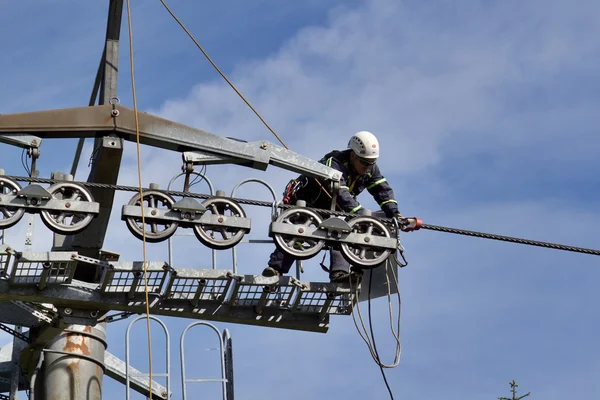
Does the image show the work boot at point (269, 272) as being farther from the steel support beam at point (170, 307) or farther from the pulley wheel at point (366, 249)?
the pulley wheel at point (366, 249)

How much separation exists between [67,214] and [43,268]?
2.58 feet

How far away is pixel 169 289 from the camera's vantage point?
1391 cm

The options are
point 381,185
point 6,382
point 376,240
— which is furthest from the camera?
point 6,382

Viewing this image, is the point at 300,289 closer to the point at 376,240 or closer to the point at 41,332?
the point at 376,240

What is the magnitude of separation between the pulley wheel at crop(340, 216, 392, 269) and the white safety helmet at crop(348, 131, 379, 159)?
131cm

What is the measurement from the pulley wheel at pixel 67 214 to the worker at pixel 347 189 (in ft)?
6.23

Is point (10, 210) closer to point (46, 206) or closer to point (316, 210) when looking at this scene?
point (46, 206)

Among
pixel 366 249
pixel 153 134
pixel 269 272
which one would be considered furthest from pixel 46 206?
pixel 366 249

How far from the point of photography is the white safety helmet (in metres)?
14.9

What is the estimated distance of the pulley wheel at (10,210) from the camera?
13.0m

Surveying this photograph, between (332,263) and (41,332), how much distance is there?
10.8ft

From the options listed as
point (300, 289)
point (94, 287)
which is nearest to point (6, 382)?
point (94, 287)

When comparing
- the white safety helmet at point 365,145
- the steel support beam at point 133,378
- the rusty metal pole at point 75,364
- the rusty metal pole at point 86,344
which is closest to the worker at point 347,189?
the white safety helmet at point 365,145

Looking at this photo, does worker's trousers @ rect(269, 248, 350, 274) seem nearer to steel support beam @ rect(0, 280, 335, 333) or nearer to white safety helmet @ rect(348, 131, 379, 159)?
steel support beam @ rect(0, 280, 335, 333)
